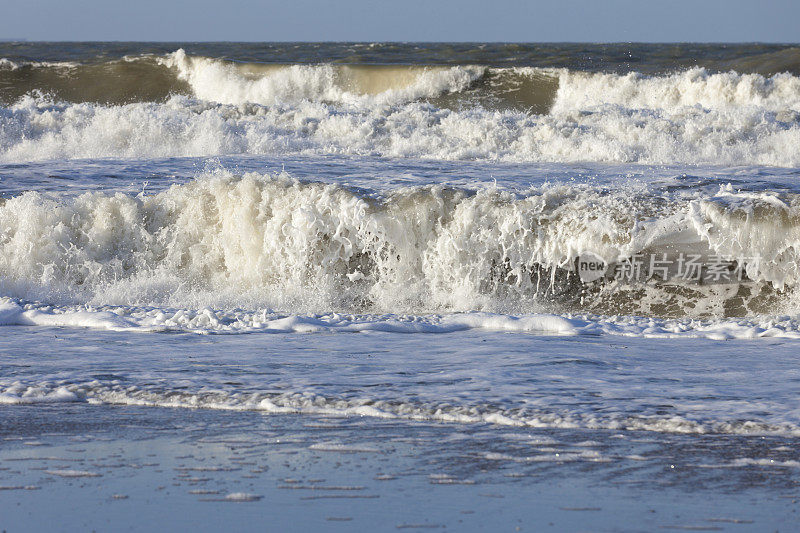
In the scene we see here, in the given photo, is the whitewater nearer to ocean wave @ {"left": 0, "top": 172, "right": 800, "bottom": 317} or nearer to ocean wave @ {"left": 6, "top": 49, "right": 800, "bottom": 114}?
ocean wave @ {"left": 0, "top": 172, "right": 800, "bottom": 317}

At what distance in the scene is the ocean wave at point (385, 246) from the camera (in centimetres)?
815

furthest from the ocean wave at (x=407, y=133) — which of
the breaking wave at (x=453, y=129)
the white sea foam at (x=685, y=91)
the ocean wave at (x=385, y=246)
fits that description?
the ocean wave at (x=385, y=246)

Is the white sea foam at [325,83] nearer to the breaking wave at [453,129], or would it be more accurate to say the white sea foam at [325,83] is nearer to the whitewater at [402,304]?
the breaking wave at [453,129]

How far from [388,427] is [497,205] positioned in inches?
177

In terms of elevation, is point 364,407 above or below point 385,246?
below

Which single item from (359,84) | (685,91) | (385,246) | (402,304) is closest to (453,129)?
(385,246)

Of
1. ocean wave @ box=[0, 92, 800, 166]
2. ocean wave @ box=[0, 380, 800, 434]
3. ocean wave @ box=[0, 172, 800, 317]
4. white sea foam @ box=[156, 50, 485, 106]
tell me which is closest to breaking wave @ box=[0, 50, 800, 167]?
ocean wave @ box=[0, 92, 800, 166]

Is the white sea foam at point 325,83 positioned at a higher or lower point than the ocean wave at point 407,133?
higher

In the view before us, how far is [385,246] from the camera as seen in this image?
8.76 meters

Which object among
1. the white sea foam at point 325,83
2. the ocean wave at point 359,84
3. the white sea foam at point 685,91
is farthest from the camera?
the white sea foam at point 325,83

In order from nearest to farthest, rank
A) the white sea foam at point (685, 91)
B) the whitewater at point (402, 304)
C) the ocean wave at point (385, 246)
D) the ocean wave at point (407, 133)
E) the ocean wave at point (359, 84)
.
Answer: the whitewater at point (402, 304) → the ocean wave at point (385, 246) → the ocean wave at point (407, 133) → the white sea foam at point (685, 91) → the ocean wave at point (359, 84)

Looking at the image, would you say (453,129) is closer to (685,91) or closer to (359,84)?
(685,91)

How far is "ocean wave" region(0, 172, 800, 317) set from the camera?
8.15 metres

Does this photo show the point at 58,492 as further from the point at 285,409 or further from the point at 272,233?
the point at 272,233
